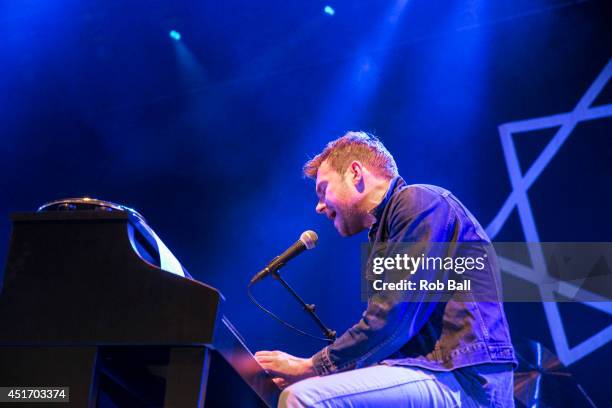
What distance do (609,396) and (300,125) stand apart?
3395mm

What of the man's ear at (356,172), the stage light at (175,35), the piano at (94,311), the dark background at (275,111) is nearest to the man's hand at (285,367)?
the piano at (94,311)

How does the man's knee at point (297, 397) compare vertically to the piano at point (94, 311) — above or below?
below

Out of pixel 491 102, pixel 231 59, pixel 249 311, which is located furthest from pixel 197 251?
pixel 491 102

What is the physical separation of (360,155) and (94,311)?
1360 mm

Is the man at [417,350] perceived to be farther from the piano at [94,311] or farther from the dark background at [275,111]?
the dark background at [275,111]

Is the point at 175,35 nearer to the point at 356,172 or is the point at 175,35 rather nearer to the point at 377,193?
the point at 356,172

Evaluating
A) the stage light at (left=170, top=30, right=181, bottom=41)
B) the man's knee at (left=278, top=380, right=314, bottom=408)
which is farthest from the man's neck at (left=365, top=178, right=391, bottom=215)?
the stage light at (left=170, top=30, right=181, bottom=41)

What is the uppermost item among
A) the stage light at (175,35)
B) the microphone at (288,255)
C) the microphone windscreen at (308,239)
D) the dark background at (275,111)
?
the stage light at (175,35)

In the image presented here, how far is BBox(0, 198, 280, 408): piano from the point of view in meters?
1.68

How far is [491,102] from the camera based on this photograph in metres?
5.17

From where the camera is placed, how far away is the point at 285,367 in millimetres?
2182

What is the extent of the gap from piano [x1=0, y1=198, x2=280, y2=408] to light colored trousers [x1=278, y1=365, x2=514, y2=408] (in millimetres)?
277

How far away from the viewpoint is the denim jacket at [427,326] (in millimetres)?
2014

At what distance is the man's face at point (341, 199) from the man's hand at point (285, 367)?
2.26 ft
